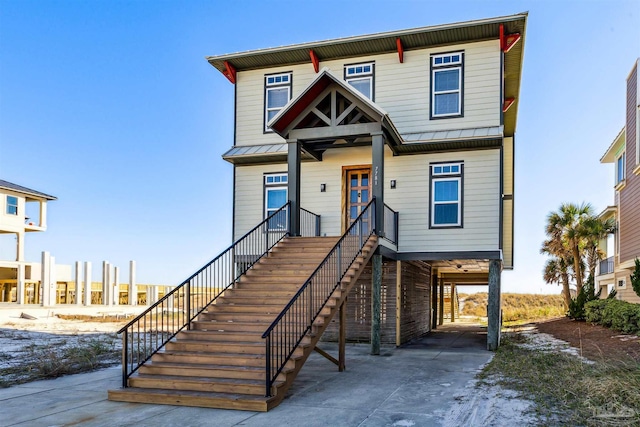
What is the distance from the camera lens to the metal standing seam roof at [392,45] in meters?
14.0

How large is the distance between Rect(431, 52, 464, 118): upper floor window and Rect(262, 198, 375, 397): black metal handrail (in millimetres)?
3546

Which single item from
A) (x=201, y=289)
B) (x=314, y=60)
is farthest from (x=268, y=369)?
(x=314, y=60)

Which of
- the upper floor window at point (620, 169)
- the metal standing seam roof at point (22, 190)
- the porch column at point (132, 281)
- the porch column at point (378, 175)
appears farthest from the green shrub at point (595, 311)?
the metal standing seam roof at point (22, 190)

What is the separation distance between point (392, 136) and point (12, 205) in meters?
27.1

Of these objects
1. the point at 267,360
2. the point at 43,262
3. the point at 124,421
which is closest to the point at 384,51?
the point at 267,360

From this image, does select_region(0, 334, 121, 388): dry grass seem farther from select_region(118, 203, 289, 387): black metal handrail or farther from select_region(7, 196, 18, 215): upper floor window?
select_region(7, 196, 18, 215): upper floor window

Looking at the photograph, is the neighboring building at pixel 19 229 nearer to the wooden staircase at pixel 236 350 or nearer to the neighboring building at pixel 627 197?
the wooden staircase at pixel 236 350

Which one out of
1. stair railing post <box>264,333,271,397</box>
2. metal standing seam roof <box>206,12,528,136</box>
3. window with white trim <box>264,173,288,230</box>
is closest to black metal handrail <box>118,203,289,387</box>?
window with white trim <box>264,173,288,230</box>

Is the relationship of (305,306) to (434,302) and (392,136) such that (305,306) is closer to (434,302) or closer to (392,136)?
(392,136)

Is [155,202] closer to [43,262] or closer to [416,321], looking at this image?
[43,262]

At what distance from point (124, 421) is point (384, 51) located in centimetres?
1170

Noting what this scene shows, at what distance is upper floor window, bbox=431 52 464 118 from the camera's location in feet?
47.9

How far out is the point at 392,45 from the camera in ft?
49.4

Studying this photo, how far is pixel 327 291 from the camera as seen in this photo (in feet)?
34.9
